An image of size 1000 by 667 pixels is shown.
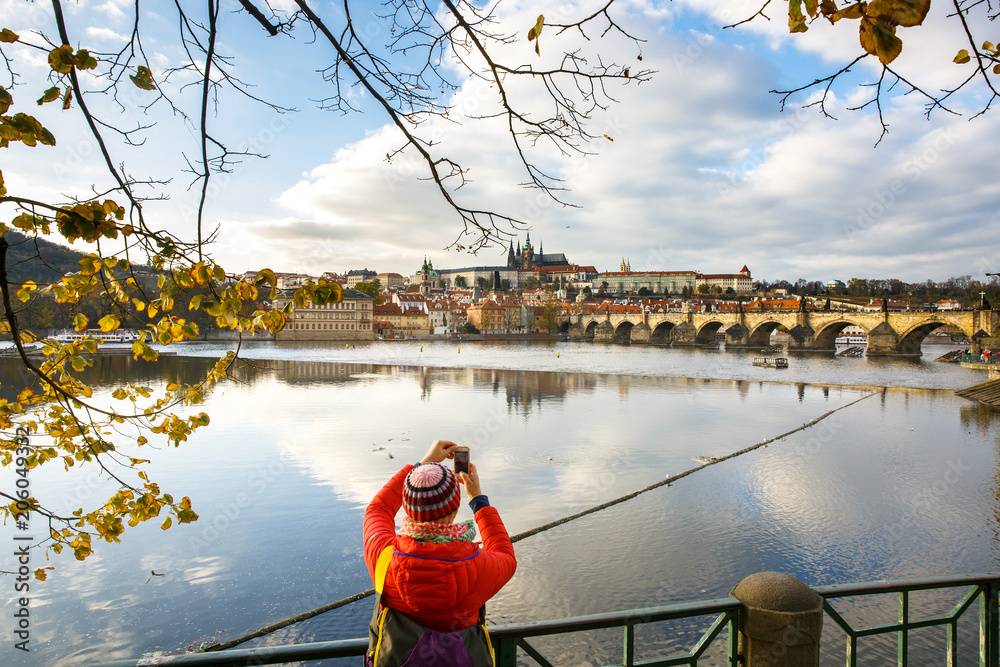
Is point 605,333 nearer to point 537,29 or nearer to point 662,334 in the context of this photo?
point 662,334

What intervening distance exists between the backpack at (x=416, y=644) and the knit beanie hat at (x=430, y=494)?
164 millimetres

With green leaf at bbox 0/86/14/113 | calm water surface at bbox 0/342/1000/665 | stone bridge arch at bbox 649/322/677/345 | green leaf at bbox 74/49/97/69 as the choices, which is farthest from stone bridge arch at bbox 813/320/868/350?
green leaf at bbox 0/86/14/113

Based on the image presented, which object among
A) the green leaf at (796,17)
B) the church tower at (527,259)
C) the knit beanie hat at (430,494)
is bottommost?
the knit beanie hat at (430,494)

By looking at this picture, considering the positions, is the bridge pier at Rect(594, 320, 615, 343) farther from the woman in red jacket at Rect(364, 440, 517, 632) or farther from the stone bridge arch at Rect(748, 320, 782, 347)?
the woman in red jacket at Rect(364, 440, 517, 632)

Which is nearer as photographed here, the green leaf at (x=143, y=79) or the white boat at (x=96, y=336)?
the green leaf at (x=143, y=79)

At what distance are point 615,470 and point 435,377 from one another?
59.0ft

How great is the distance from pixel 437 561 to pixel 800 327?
6205 cm

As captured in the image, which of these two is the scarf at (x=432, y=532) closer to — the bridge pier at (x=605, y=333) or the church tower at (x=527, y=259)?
the bridge pier at (x=605, y=333)

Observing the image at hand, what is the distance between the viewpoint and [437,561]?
1.52 m

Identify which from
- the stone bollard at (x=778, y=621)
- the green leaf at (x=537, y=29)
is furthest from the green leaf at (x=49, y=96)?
the stone bollard at (x=778, y=621)

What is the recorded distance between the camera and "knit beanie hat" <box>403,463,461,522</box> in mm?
1543

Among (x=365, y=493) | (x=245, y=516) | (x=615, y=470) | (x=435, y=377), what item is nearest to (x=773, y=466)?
(x=615, y=470)

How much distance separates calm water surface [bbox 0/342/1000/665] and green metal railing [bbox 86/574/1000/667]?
295 centimetres

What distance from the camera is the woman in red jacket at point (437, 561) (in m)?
1.51
